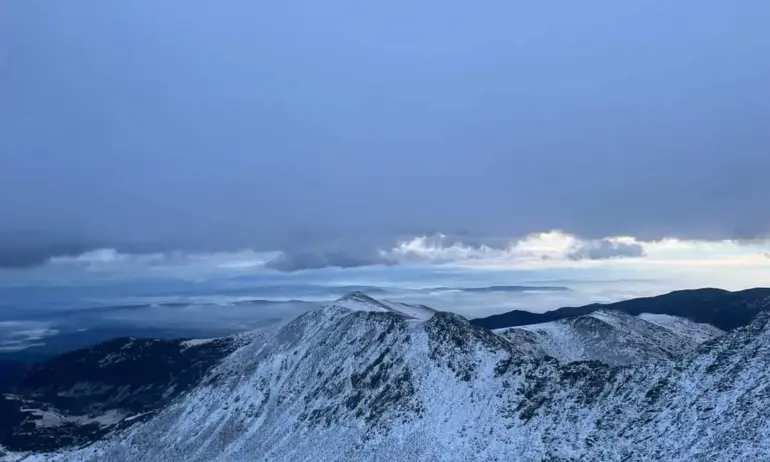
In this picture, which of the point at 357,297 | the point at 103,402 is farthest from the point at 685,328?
the point at 103,402

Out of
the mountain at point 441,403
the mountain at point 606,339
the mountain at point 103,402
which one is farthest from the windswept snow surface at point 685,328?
the mountain at point 103,402

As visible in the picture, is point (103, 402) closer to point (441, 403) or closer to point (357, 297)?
point (357, 297)

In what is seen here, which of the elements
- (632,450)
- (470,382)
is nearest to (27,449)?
(470,382)

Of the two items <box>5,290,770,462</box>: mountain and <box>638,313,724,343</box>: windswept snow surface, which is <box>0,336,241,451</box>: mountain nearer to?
<box>5,290,770,462</box>: mountain

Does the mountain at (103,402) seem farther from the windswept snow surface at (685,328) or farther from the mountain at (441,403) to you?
the windswept snow surface at (685,328)

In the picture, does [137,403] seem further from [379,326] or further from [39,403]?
[379,326]

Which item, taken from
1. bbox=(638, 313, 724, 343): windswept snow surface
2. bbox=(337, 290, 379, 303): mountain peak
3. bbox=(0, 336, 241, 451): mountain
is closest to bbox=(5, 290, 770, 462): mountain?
bbox=(337, 290, 379, 303): mountain peak
